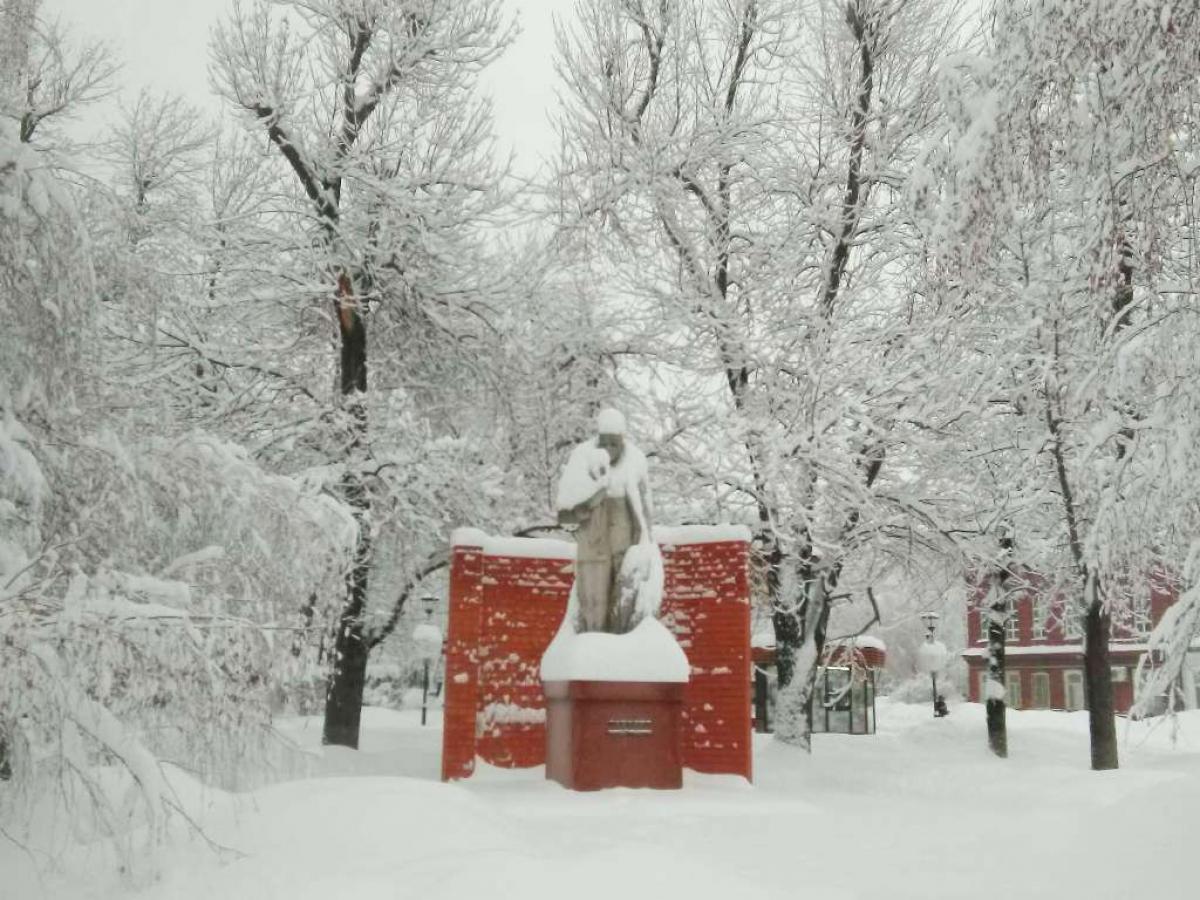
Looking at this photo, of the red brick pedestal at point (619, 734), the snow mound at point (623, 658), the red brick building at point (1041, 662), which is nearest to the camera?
the red brick pedestal at point (619, 734)

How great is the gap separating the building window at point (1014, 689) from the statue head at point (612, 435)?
121ft

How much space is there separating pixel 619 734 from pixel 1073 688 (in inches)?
1468

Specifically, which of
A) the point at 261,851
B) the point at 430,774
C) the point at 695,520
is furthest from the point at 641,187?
the point at 261,851

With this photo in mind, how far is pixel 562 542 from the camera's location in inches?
489

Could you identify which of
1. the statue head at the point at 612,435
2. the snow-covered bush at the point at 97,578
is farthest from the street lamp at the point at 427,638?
the snow-covered bush at the point at 97,578

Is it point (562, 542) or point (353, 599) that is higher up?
point (562, 542)

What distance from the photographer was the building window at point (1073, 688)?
41906 mm

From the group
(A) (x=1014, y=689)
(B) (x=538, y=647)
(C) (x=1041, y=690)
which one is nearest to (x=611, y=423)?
(B) (x=538, y=647)

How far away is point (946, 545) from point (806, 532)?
7.61 ft

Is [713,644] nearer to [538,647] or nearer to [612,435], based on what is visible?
[538,647]

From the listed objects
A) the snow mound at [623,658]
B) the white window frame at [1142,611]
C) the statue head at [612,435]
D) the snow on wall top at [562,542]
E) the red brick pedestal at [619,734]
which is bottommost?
the red brick pedestal at [619,734]

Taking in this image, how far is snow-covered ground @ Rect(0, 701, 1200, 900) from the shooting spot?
5.65 m

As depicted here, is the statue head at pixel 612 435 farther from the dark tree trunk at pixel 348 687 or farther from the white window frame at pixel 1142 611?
the white window frame at pixel 1142 611

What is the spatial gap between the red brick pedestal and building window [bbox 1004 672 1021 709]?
36798 millimetres
